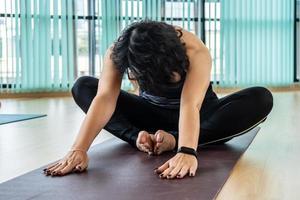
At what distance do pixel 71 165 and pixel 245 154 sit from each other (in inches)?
31.6

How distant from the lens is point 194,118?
5.50ft

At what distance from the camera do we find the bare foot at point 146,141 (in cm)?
193

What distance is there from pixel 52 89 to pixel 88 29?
100 cm

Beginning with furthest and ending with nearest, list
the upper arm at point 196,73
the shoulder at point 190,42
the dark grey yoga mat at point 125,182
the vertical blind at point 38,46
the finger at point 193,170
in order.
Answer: the vertical blind at point 38,46
the shoulder at point 190,42
the upper arm at point 196,73
the finger at point 193,170
the dark grey yoga mat at point 125,182

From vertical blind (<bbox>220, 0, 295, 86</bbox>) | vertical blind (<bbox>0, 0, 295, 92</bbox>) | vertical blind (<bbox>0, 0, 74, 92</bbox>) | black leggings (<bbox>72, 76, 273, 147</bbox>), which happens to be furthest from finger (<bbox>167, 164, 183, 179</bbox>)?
vertical blind (<bbox>220, 0, 295, 86</bbox>)

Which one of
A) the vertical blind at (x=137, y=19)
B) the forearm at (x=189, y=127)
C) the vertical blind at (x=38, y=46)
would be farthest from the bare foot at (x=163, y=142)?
the vertical blind at (x=38, y=46)

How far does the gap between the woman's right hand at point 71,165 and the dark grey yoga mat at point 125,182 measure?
3 cm

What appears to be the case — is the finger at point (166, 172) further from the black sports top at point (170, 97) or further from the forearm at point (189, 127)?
the black sports top at point (170, 97)

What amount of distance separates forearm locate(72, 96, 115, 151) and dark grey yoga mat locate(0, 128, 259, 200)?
11 centimetres

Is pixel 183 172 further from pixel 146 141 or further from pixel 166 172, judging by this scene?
pixel 146 141

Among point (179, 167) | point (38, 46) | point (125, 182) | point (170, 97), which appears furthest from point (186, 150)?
point (38, 46)

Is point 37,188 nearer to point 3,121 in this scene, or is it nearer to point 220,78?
point 3,121

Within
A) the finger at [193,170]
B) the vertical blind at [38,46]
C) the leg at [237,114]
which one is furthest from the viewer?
the vertical blind at [38,46]

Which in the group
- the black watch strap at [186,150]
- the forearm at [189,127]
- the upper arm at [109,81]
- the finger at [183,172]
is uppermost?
the upper arm at [109,81]
